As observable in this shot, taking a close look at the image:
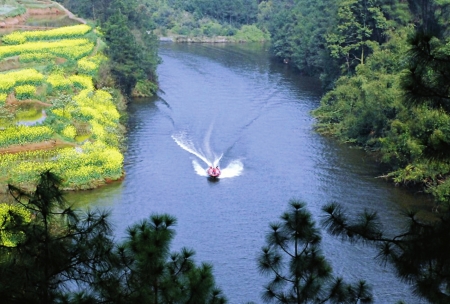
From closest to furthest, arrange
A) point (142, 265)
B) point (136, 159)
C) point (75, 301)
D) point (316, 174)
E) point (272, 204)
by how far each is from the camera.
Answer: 1. point (75, 301)
2. point (142, 265)
3. point (272, 204)
4. point (316, 174)
5. point (136, 159)

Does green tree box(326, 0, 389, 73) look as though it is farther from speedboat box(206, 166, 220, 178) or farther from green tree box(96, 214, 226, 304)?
green tree box(96, 214, 226, 304)

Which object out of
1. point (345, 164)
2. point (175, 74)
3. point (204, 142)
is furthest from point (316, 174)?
point (175, 74)

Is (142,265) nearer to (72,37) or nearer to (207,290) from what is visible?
(207,290)

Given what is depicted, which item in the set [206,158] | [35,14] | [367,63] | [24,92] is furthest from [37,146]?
[35,14]

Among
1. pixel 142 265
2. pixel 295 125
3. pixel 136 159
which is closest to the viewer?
pixel 142 265

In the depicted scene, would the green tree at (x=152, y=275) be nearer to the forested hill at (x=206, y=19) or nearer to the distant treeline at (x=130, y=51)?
the distant treeline at (x=130, y=51)

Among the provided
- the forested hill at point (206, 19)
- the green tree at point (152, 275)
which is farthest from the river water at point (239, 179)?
the forested hill at point (206, 19)
